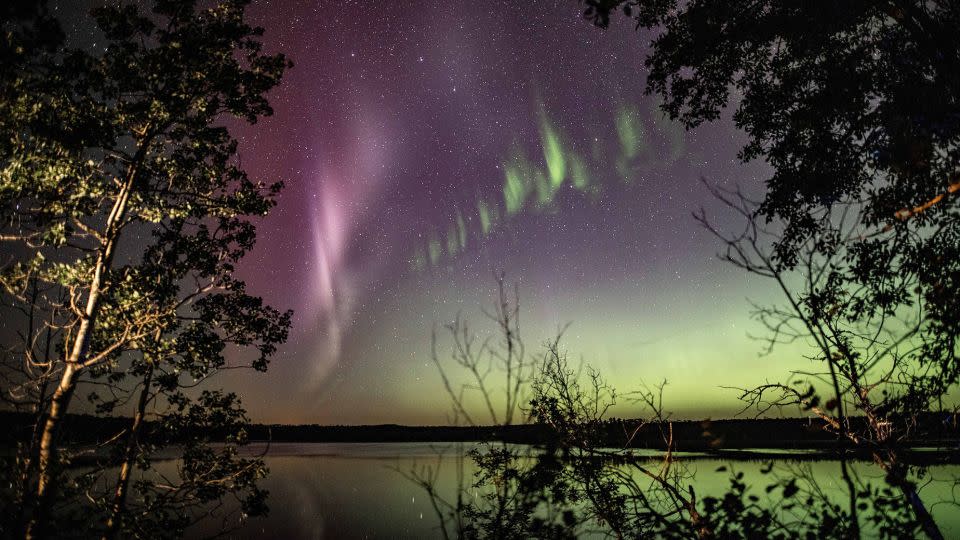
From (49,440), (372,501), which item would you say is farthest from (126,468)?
(372,501)

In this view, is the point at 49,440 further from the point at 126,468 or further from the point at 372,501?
the point at 372,501

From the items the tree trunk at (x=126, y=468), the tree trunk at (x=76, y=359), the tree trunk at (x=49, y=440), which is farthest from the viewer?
the tree trunk at (x=126, y=468)

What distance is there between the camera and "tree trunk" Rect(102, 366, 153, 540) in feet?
24.5

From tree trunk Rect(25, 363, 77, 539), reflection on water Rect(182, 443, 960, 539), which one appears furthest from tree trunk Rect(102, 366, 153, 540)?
reflection on water Rect(182, 443, 960, 539)

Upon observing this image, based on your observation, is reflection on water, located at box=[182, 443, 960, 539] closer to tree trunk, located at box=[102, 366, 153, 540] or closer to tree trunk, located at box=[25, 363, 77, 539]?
tree trunk, located at box=[102, 366, 153, 540]

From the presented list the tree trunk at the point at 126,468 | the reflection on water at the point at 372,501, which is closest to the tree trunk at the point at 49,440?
the tree trunk at the point at 126,468

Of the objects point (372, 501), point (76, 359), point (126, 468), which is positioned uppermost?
point (76, 359)

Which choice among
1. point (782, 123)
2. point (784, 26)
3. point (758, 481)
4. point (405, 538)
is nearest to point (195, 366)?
point (782, 123)

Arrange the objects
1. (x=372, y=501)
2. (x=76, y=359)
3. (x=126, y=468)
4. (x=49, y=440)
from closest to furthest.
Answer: (x=49, y=440), (x=76, y=359), (x=126, y=468), (x=372, y=501)

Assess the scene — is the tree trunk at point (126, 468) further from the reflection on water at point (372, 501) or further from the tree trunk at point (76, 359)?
the reflection on water at point (372, 501)

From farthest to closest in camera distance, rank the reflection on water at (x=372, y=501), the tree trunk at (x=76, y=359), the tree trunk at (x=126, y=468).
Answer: the reflection on water at (x=372, y=501)
the tree trunk at (x=126, y=468)
the tree trunk at (x=76, y=359)

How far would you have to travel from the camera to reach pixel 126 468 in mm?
10375

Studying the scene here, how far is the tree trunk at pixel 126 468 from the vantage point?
7461 mm

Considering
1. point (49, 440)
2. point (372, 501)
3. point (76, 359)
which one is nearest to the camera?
point (49, 440)
